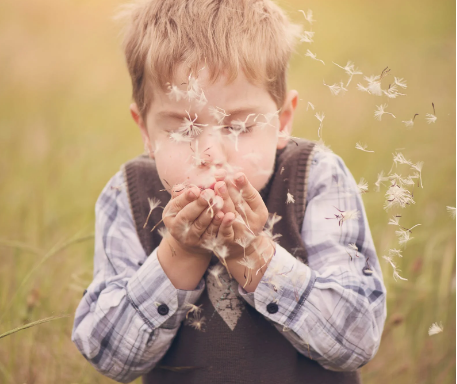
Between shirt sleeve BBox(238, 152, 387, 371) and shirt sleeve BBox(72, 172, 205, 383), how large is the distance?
0.24 meters

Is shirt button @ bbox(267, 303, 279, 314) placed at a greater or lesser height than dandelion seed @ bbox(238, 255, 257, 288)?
lesser

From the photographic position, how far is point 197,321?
1.81 m

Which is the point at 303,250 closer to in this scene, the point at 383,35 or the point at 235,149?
the point at 235,149

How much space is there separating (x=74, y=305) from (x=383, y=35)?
323 centimetres

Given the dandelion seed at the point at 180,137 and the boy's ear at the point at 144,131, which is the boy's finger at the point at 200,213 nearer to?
the dandelion seed at the point at 180,137

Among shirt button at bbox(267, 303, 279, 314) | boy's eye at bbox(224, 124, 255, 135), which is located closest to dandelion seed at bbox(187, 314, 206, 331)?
shirt button at bbox(267, 303, 279, 314)

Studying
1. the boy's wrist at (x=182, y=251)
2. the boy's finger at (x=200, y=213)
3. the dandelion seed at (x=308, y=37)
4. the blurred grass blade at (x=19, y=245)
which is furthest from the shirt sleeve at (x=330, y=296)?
the blurred grass blade at (x=19, y=245)

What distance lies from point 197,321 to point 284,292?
1.07ft

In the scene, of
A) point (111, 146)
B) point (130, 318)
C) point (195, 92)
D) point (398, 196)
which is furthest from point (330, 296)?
point (111, 146)

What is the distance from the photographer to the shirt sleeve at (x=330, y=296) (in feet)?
5.47

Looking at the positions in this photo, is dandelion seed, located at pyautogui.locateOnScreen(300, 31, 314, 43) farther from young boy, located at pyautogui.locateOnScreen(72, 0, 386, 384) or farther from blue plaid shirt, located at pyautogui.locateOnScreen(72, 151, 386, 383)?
blue plaid shirt, located at pyautogui.locateOnScreen(72, 151, 386, 383)

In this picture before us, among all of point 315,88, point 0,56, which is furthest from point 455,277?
point 0,56

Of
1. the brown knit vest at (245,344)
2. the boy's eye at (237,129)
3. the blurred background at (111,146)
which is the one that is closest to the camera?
the boy's eye at (237,129)

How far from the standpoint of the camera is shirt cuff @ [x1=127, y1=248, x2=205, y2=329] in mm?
1694
